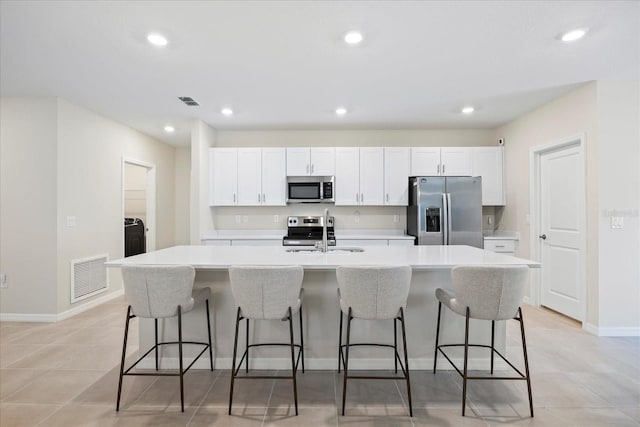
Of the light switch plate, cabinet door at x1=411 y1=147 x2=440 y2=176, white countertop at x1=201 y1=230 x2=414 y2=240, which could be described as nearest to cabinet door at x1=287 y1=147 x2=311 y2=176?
white countertop at x1=201 y1=230 x2=414 y2=240

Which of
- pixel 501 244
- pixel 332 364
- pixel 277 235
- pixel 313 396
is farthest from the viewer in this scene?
pixel 277 235

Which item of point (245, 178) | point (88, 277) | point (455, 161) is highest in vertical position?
point (455, 161)

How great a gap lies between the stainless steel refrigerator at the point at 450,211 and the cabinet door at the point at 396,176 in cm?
48

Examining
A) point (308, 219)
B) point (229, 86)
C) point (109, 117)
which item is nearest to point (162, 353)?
point (229, 86)

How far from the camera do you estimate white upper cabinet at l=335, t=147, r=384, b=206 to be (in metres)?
4.91

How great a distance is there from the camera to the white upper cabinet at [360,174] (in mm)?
4910

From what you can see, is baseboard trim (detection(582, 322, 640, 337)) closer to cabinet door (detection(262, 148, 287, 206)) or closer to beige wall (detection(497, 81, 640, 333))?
beige wall (detection(497, 81, 640, 333))

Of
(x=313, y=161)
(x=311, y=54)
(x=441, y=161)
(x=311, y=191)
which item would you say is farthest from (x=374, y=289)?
(x=441, y=161)

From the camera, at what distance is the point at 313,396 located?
7.14ft

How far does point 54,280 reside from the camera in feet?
12.1

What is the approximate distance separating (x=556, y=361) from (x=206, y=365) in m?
2.79

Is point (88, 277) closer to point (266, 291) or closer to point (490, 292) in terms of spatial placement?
point (266, 291)

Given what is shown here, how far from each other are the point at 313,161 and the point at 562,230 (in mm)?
3232

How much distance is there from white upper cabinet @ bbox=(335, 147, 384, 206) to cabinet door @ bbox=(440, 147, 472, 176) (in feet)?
2.97
